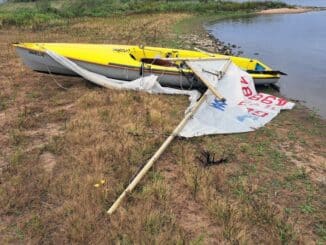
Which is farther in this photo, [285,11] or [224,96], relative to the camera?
[285,11]

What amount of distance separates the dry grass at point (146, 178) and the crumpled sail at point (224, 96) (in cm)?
34

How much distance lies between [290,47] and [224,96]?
11.9m

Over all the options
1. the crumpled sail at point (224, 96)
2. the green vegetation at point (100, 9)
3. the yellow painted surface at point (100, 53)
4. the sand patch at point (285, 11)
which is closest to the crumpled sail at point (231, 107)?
the crumpled sail at point (224, 96)

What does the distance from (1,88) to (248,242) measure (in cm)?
752

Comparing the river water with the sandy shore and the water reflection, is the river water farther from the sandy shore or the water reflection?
the sandy shore

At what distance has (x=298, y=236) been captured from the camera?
4.75m

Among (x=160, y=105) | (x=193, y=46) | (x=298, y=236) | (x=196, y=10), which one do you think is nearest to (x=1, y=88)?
(x=160, y=105)

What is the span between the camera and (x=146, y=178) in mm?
5840

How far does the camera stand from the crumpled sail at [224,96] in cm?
814

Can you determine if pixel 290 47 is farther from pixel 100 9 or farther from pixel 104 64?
pixel 100 9

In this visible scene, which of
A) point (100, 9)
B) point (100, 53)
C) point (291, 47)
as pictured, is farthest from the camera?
point (100, 9)

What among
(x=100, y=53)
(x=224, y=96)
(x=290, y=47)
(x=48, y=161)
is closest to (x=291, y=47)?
(x=290, y=47)

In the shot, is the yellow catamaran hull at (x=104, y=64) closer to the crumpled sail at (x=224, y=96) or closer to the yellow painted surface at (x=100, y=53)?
the yellow painted surface at (x=100, y=53)

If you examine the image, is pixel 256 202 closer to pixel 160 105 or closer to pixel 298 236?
pixel 298 236
